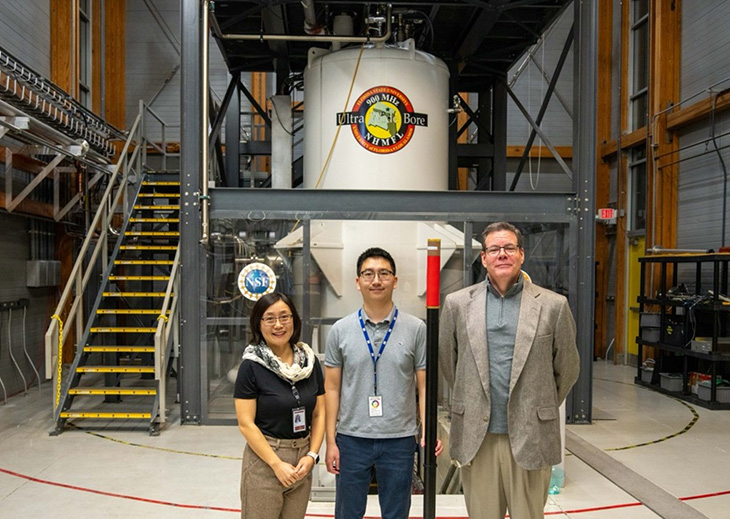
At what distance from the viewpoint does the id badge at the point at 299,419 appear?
285 cm

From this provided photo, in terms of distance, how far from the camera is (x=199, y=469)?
5.75 meters

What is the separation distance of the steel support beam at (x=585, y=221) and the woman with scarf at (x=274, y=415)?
5.28 meters

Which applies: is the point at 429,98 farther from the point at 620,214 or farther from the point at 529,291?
the point at 620,214

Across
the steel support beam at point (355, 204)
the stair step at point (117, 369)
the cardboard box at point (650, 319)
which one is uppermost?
the steel support beam at point (355, 204)

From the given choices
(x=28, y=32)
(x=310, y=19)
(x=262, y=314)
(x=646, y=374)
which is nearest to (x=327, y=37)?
(x=310, y=19)

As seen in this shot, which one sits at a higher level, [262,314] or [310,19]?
[310,19]

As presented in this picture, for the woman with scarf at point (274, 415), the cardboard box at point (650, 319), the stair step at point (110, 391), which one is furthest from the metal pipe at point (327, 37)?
the cardboard box at point (650, 319)

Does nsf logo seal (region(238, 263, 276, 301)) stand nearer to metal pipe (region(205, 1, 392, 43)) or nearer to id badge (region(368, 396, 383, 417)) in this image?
metal pipe (region(205, 1, 392, 43))

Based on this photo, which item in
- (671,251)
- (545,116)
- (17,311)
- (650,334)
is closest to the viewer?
(17,311)

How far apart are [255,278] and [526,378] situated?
16.0 feet

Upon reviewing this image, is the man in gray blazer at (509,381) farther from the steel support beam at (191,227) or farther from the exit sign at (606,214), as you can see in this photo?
the exit sign at (606,214)

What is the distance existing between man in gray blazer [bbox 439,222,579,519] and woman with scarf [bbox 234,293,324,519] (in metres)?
0.69

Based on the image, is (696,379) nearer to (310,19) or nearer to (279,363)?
(310,19)

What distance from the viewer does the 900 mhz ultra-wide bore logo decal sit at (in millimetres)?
7508
